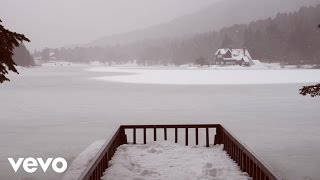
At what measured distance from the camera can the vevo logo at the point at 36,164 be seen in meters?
11.9

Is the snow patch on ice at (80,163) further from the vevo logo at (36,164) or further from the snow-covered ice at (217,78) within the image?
the snow-covered ice at (217,78)

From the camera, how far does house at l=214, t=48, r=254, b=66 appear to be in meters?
142

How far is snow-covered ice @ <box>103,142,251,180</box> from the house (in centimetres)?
13098

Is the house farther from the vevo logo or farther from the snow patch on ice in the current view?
the vevo logo

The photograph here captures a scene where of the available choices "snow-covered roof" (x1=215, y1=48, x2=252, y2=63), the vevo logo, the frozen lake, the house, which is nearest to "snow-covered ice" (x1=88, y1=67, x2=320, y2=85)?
the frozen lake

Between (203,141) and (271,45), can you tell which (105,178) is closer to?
(203,141)

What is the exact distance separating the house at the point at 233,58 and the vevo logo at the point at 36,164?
433ft

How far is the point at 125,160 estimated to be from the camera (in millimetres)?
11578

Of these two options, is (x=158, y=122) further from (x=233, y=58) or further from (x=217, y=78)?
(x=233, y=58)

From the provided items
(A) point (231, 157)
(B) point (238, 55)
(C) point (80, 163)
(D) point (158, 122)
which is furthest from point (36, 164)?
(B) point (238, 55)

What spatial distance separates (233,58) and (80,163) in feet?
448

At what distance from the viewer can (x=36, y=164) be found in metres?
12.4

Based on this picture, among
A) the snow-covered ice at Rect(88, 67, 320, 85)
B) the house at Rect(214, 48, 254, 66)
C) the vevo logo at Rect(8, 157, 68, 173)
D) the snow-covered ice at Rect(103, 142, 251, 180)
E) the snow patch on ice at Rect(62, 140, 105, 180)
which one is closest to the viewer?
the snow-covered ice at Rect(103, 142, 251, 180)

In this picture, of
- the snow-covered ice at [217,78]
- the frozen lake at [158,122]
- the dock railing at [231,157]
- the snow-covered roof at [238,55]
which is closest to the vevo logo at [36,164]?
the frozen lake at [158,122]
